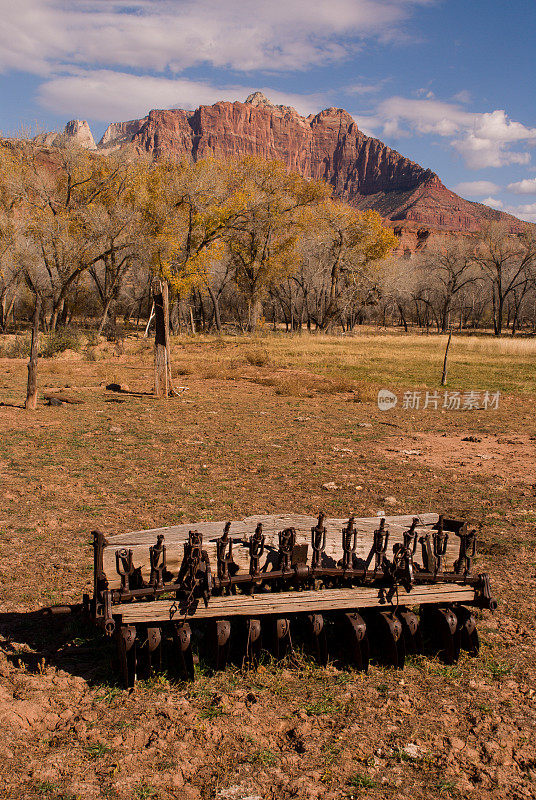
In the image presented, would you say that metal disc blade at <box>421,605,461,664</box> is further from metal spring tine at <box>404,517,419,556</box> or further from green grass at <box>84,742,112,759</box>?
green grass at <box>84,742,112,759</box>

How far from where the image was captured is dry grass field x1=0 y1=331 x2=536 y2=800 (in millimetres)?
2918

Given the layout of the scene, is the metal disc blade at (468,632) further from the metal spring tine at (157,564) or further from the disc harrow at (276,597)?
the metal spring tine at (157,564)

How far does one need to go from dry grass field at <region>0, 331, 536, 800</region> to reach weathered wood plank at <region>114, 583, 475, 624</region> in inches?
18.7

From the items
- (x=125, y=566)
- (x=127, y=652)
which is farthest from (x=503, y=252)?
(x=127, y=652)

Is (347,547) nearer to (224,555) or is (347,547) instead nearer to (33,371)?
(224,555)

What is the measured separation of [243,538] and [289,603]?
73cm

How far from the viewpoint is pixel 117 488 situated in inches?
291

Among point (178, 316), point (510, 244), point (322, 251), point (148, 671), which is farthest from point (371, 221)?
point (148, 671)

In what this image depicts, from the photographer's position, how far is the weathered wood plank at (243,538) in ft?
13.3

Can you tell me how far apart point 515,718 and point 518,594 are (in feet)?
5.77

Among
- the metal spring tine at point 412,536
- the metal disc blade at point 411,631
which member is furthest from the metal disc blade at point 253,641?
the metal spring tine at point 412,536

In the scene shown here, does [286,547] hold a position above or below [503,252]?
below

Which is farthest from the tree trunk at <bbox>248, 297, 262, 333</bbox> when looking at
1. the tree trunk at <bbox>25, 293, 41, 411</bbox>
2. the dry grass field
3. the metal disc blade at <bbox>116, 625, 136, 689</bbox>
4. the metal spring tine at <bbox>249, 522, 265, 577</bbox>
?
the metal disc blade at <bbox>116, 625, 136, 689</bbox>

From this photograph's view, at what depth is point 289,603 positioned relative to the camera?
371 centimetres
